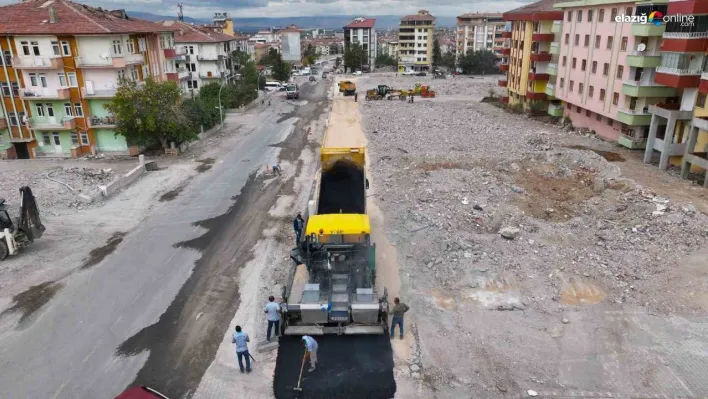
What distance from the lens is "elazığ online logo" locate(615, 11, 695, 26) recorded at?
2510 centimetres

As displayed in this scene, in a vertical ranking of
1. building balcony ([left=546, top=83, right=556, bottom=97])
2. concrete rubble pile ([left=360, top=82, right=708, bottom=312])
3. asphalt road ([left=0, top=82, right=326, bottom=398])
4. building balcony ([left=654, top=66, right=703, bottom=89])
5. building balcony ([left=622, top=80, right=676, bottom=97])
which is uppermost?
building balcony ([left=654, top=66, right=703, bottom=89])

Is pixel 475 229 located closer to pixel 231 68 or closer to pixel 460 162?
pixel 460 162

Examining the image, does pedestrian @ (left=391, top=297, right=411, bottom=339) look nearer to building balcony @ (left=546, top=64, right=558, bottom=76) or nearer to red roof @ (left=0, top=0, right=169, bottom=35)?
red roof @ (left=0, top=0, right=169, bottom=35)

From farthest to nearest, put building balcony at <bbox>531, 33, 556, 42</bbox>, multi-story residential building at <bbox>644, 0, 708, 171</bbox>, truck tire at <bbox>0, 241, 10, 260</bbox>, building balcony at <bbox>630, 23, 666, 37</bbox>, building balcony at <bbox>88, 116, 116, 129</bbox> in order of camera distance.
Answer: building balcony at <bbox>531, 33, 556, 42</bbox>
building balcony at <bbox>88, 116, 116, 129</bbox>
building balcony at <bbox>630, 23, 666, 37</bbox>
multi-story residential building at <bbox>644, 0, 708, 171</bbox>
truck tire at <bbox>0, 241, 10, 260</bbox>

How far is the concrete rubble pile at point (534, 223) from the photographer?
14.8 metres

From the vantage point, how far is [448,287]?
48.1 ft

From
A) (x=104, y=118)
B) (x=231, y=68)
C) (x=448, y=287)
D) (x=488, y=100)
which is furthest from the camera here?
(x=231, y=68)

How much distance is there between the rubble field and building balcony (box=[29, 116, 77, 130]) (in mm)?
20842

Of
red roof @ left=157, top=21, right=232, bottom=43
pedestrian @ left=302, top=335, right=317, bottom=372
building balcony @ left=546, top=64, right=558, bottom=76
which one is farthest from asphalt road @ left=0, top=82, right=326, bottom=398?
red roof @ left=157, top=21, right=232, bottom=43

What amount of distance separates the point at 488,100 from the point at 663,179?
117 feet

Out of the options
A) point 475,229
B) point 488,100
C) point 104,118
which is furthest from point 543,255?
point 488,100

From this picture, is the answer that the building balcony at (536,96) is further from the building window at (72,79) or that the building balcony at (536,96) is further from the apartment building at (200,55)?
the building window at (72,79)

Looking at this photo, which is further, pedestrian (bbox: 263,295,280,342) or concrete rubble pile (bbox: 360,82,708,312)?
concrete rubble pile (bbox: 360,82,708,312)

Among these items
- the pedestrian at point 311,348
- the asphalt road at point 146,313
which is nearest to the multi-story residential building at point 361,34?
the asphalt road at point 146,313
